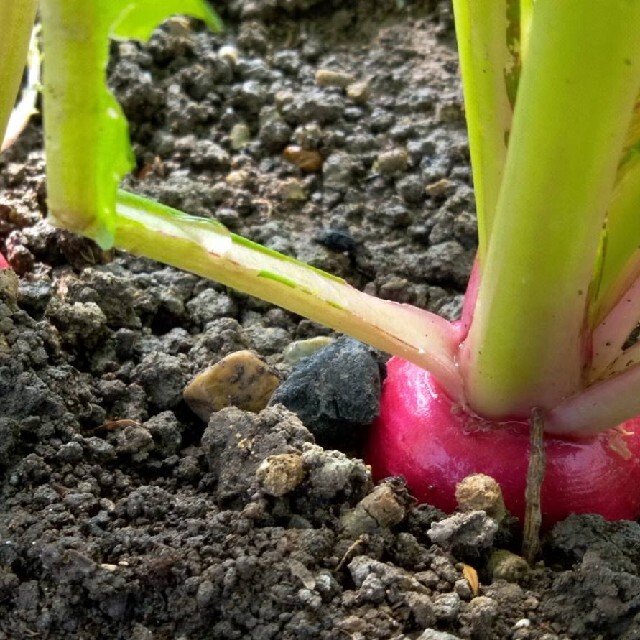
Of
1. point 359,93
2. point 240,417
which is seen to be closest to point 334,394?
point 240,417

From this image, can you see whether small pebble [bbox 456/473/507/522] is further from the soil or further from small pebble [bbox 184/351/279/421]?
small pebble [bbox 184/351/279/421]

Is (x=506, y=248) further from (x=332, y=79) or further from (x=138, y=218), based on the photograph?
(x=332, y=79)

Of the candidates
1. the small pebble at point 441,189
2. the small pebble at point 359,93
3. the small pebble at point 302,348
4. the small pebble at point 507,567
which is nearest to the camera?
the small pebble at point 507,567

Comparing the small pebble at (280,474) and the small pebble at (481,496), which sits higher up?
the small pebble at (481,496)

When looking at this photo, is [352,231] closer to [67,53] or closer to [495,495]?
[495,495]

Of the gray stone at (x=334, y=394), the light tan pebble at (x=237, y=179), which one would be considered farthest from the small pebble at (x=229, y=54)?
the gray stone at (x=334, y=394)

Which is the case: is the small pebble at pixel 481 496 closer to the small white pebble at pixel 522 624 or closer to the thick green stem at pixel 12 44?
the small white pebble at pixel 522 624
